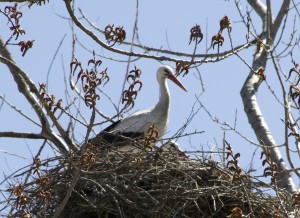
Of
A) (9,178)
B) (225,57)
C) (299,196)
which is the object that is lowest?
(299,196)

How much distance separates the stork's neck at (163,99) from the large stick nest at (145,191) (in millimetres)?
2901

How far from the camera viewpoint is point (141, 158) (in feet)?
29.4

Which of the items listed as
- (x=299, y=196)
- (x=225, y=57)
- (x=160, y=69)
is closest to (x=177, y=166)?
(x=225, y=57)

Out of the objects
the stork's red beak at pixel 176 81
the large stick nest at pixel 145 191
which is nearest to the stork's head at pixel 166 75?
the stork's red beak at pixel 176 81

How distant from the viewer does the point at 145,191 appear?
8.59 metres

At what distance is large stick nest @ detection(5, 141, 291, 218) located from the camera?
8.58 meters

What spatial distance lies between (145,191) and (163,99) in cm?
369

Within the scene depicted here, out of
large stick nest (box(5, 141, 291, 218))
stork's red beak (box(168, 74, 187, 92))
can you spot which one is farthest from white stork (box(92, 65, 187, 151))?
large stick nest (box(5, 141, 291, 218))

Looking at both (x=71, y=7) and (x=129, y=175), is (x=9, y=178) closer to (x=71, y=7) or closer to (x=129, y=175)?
(x=129, y=175)

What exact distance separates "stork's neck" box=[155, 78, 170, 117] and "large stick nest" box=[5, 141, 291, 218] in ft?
9.52

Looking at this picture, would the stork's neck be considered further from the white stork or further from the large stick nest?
the large stick nest

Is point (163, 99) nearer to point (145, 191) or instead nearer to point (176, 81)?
point (176, 81)

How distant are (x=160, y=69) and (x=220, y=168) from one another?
383 cm

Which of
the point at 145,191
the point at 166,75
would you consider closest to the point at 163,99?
the point at 166,75
